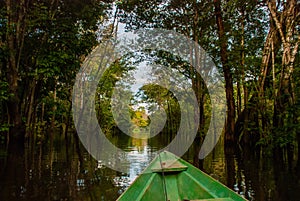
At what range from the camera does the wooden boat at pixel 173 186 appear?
4.53 meters

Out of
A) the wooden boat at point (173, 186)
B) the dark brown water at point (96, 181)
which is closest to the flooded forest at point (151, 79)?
the dark brown water at point (96, 181)

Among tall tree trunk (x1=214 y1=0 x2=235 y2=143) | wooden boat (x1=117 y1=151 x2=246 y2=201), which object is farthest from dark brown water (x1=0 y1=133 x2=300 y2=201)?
tall tree trunk (x1=214 y1=0 x2=235 y2=143)

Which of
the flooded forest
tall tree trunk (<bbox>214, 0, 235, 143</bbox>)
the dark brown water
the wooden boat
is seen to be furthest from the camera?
tall tree trunk (<bbox>214, 0, 235, 143</bbox>)

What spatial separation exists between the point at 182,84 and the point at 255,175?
17.8 m

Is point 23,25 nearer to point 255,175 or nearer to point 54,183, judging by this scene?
point 54,183

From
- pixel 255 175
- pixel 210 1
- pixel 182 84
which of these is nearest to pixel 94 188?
pixel 255 175

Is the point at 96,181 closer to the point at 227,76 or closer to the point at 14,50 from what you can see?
the point at 227,76

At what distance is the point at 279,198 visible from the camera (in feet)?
20.5

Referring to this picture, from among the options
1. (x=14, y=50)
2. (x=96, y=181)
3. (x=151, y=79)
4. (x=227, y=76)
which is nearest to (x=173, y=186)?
(x=96, y=181)

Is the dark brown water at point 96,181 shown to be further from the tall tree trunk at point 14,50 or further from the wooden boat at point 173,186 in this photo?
the tall tree trunk at point 14,50

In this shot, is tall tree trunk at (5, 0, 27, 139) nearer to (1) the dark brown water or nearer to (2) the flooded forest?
(2) the flooded forest

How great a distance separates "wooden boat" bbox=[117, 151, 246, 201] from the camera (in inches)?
178

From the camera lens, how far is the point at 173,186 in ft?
15.9

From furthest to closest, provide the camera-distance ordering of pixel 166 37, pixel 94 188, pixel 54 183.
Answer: pixel 166 37 → pixel 54 183 → pixel 94 188
